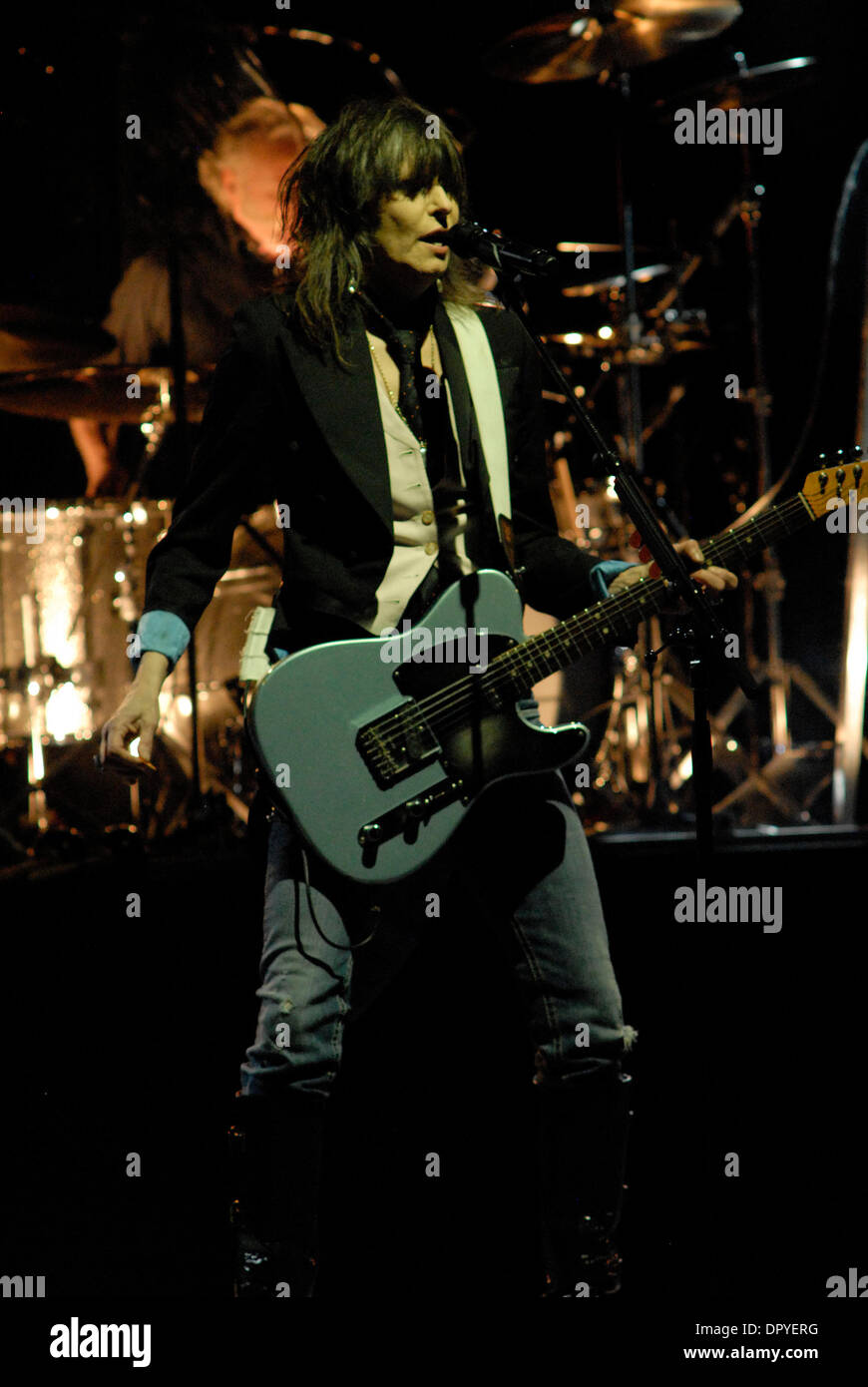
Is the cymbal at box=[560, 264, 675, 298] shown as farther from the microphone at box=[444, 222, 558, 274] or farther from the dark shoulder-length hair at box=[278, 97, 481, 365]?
the microphone at box=[444, 222, 558, 274]

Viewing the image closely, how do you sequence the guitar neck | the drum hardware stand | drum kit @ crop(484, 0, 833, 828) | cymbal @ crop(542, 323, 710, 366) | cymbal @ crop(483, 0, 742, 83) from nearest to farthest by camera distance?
the guitar neck < cymbal @ crop(483, 0, 742, 83) < drum kit @ crop(484, 0, 833, 828) < cymbal @ crop(542, 323, 710, 366) < the drum hardware stand

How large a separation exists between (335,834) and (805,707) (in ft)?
17.6

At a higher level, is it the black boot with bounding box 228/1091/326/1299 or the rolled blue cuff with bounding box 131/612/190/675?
the rolled blue cuff with bounding box 131/612/190/675

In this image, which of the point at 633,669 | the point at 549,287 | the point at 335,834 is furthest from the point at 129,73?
the point at 335,834

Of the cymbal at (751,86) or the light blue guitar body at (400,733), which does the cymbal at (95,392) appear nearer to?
the cymbal at (751,86)

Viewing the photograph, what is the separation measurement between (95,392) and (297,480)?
130 inches

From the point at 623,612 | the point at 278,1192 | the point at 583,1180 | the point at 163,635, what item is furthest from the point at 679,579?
the point at 278,1192

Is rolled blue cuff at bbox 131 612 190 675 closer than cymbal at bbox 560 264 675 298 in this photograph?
Yes

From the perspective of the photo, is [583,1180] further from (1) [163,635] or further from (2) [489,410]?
(2) [489,410]

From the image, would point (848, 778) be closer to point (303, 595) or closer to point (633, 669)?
point (633, 669)

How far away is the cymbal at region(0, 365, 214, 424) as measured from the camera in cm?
516

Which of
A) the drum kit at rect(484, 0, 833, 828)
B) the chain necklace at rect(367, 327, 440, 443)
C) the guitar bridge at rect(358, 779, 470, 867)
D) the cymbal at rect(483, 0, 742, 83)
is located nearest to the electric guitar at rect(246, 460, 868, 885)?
the guitar bridge at rect(358, 779, 470, 867)

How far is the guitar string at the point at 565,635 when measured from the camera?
2.24m

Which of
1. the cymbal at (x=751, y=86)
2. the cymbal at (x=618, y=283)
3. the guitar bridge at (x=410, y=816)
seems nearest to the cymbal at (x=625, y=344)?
the cymbal at (x=618, y=283)
